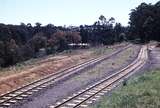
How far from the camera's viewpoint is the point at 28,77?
25.6 metres

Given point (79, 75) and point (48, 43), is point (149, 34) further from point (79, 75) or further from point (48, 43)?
point (79, 75)

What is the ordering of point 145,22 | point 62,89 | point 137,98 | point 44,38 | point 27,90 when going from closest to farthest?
point 137,98 < point 27,90 < point 62,89 < point 145,22 < point 44,38

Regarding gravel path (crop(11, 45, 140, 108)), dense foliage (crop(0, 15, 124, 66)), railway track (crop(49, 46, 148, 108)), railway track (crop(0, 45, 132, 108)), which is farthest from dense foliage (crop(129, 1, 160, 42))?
railway track (crop(49, 46, 148, 108))

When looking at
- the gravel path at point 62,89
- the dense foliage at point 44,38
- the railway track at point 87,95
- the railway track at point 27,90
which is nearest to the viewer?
the railway track at point 87,95

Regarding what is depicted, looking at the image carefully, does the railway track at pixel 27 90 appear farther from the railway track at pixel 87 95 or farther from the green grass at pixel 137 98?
the green grass at pixel 137 98

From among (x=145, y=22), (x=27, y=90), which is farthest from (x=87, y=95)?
(x=145, y=22)

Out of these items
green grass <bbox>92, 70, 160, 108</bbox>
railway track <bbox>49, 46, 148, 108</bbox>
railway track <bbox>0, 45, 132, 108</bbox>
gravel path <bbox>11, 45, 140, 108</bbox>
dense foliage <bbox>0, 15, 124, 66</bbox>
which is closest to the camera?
green grass <bbox>92, 70, 160, 108</bbox>

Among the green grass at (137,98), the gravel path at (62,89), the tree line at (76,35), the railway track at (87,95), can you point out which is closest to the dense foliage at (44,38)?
the tree line at (76,35)

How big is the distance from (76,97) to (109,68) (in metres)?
15.3

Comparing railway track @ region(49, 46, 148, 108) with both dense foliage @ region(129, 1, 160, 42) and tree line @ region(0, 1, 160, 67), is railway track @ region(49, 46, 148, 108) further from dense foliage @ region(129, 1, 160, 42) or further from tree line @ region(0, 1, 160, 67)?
dense foliage @ region(129, 1, 160, 42)

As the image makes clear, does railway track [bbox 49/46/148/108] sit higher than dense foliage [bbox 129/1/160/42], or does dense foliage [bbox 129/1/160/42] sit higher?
dense foliage [bbox 129/1/160/42]

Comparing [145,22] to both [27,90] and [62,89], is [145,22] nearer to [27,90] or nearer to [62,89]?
[62,89]

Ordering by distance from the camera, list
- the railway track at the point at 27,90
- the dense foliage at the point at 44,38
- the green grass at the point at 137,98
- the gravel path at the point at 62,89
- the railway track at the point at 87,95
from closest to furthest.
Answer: the green grass at the point at 137,98
the railway track at the point at 87,95
the railway track at the point at 27,90
the gravel path at the point at 62,89
the dense foliage at the point at 44,38

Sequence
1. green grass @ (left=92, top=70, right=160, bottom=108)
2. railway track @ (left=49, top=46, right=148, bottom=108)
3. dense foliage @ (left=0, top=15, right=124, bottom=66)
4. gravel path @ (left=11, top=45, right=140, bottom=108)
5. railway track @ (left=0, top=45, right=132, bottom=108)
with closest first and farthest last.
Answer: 1. green grass @ (left=92, top=70, right=160, bottom=108)
2. railway track @ (left=49, top=46, right=148, bottom=108)
3. railway track @ (left=0, top=45, right=132, bottom=108)
4. gravel path @ (left=11, top=45, right=140, bottom=108)
5. dense foliage @ (left=0, top=15, right=124, bottom=66)
